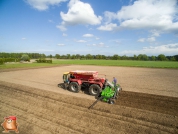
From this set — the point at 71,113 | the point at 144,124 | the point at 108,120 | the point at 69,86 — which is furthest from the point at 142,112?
the point at 69,86

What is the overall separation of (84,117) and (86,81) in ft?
13.1

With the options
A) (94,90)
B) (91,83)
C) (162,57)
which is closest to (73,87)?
(91,83)

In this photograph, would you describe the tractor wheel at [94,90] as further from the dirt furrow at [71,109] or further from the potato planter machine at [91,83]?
the dirt furrow at [71,109]

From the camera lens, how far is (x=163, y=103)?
6.87m

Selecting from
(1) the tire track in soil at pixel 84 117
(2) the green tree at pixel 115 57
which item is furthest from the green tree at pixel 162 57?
(1) the tire track in soil at pixel 84 117

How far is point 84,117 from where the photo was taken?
5.18 m

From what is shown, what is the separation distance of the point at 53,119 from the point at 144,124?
12.5 ft

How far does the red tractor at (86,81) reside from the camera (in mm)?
8453

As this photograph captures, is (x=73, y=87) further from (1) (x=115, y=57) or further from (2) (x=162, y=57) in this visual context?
(2) (x=162, y=57)

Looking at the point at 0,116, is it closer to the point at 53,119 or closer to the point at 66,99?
the point at 53,119

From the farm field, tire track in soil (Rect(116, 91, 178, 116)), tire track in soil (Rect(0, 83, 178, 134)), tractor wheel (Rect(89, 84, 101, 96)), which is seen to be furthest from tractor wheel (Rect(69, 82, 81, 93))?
tire track in soil (Rect(116, 91, 178, 116))

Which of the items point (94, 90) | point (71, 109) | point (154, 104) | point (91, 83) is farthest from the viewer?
point (91, 83)

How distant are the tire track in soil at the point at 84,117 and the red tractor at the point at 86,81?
184cm

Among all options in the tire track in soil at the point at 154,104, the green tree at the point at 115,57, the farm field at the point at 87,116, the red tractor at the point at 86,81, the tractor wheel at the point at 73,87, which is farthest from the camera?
the green tree at the point at 115,57
